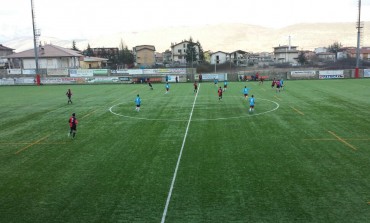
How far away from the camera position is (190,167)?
48.4ft

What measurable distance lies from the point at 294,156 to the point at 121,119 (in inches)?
568

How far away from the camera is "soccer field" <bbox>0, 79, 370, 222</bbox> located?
35.1 ft

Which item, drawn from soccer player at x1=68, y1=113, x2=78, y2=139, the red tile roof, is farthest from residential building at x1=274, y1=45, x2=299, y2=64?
soccer player at x1=68, y1=113, x2=78, y2=139

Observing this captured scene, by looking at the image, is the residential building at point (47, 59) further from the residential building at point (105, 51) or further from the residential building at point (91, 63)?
the residential building at point (105, 51)

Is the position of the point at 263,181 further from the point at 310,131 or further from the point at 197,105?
the point at 197,105

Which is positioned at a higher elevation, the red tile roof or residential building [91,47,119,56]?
residential building [91,47,119,56]

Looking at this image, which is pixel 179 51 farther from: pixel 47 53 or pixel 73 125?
pixel 73 125

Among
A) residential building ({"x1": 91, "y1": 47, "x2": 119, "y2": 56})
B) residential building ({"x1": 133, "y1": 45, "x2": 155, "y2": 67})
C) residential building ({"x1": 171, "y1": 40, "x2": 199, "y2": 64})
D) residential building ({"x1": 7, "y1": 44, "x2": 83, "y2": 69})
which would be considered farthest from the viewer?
residential building ({"x1": 91, "y1": 47, "x2": 119, "y2": 56})

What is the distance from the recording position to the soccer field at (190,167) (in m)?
10.7

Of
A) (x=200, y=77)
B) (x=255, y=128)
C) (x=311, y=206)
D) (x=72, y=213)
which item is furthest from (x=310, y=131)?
(x=200, y=77)

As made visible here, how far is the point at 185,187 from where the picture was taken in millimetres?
12523

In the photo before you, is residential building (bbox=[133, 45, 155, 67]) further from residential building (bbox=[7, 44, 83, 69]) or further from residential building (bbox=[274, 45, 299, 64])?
residential building (bbox=[274, 45, 299, 64])

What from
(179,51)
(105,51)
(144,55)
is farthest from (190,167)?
(105,51)

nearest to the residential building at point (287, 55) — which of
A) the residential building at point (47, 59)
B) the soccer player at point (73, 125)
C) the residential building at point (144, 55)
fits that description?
the residential building at point (144, 55)
